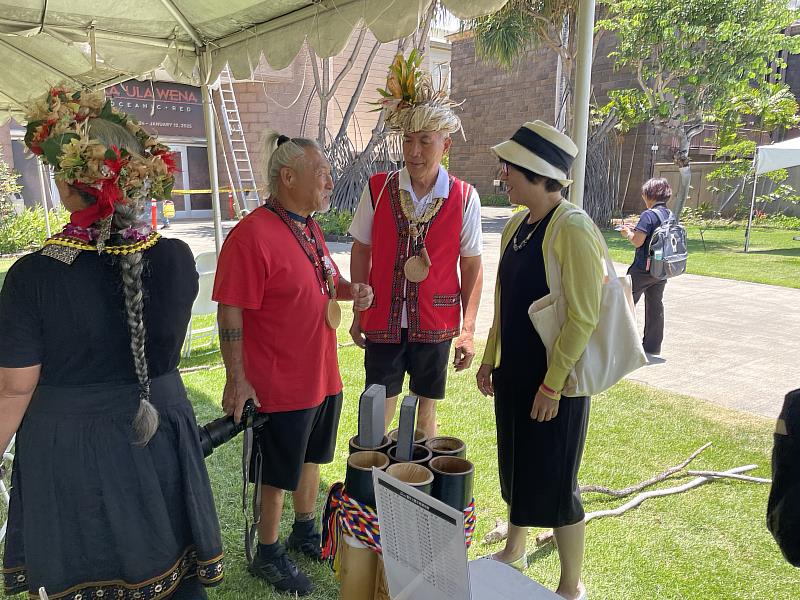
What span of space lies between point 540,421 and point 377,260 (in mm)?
1126

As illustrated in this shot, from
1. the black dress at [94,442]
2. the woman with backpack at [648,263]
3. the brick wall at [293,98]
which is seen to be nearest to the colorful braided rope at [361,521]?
the black dress at [94,442]

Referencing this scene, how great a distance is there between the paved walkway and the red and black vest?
120 inches

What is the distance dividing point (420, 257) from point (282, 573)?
4.75ft

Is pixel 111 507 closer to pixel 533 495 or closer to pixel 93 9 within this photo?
pixel 533 495

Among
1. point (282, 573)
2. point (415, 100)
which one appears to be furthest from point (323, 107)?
point (282, 573)

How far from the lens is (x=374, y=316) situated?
2.74m

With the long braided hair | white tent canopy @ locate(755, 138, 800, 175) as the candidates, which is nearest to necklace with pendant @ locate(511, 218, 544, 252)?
the long braided hair

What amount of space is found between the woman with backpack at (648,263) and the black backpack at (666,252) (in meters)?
0.06

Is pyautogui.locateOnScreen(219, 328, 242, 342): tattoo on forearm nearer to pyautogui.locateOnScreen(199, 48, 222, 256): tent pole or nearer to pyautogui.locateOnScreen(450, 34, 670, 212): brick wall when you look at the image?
pyautogui.locateOnScreen(199, 48, 222, 256): tent pole

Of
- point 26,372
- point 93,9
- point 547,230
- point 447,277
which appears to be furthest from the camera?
point 93,9

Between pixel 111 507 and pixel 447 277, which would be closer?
pixel 111 507

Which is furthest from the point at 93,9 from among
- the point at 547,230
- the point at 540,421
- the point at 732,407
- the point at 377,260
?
the point at 732,407

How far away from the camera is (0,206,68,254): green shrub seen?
11656 millimetres

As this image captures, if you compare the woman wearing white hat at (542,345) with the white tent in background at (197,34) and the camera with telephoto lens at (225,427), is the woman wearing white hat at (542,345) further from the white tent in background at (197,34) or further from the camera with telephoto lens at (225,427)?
the camera with telephoto lens at (225,427)
